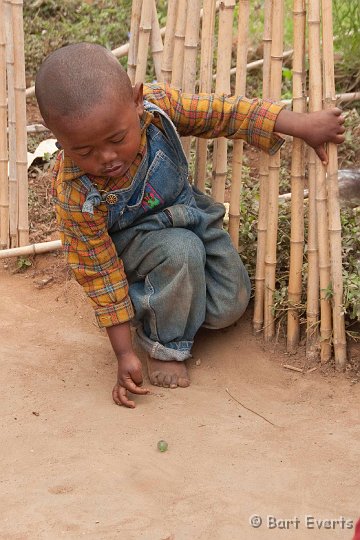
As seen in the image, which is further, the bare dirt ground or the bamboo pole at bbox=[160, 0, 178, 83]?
the bamboo pole at bbox=[160, 0, 178, 83]

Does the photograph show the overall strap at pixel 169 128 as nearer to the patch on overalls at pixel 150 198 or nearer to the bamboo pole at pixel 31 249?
the patch on overalls at pixel 150 198

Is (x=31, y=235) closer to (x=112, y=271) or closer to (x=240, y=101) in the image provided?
(x=112, y=271)

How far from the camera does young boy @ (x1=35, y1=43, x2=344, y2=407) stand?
7.96 feet

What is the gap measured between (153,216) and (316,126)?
0.57 m

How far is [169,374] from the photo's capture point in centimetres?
278

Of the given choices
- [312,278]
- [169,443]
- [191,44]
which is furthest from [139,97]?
[169,443]

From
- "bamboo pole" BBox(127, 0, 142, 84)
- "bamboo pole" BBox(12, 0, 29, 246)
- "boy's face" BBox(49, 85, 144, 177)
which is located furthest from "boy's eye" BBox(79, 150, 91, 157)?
"bamboo pole" BBox(12, 0, 29, 246)

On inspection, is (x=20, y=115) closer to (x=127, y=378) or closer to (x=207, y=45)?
(x=207, y=45)

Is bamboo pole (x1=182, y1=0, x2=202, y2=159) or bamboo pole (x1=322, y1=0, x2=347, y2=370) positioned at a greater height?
bamboo pole (x1=182, y1=0, x2=202, y2=159)

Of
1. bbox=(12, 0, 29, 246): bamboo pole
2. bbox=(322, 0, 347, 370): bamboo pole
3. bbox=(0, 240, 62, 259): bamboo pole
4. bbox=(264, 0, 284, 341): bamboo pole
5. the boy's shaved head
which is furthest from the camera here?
bbox=(0, 240, 62, 259): bamboo pole

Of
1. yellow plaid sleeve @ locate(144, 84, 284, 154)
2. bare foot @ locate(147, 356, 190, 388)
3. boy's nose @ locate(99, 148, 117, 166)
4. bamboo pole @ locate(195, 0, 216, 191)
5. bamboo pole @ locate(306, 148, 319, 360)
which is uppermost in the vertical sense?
bamboo pole @ locate(195, 0, 216, 191)

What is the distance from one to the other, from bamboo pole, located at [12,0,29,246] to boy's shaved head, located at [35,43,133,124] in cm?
98

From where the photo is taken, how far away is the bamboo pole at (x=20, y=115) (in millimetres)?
3283

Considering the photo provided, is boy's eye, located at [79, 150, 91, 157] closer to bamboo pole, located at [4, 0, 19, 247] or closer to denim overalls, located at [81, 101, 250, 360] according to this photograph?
denim overalls, located at [81, 101, 250, 360]
